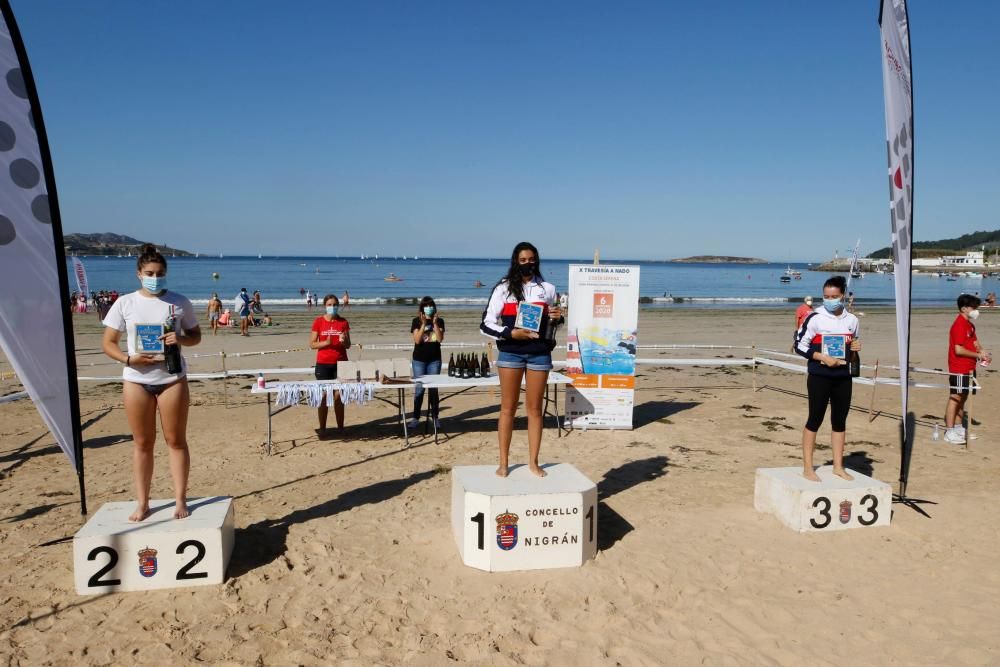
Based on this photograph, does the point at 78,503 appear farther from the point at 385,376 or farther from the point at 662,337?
the point at 662,337

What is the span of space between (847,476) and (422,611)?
145 inches

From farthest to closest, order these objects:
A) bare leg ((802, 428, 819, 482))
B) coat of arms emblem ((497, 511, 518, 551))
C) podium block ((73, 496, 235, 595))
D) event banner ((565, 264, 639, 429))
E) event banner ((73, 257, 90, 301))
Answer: event banner ((73, 257, 90, 301))
event banner ((565, 264, 639, 429))
bare leg ((802, 428, 819, 482))
coat of arms emblem ((497, 511, 518, 551))
podium block ((73, 496, 235, 595))

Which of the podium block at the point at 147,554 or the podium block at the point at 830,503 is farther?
the podium block at the point at 830,503

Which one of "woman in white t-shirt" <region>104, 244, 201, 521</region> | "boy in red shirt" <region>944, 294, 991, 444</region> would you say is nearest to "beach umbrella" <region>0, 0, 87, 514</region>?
"woman in white t-shirt" <region>104, 244, 201, 521</region>

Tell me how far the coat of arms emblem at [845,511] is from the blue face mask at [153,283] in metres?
5.20

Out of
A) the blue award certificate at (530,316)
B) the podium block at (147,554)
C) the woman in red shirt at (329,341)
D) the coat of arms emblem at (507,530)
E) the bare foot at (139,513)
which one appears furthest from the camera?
the woman in red shirt at (329,341)

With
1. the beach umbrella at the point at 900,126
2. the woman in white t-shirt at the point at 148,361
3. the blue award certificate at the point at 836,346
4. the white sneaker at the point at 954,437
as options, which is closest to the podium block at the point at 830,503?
the beach umbrella at the point at 900,126

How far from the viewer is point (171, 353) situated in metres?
3.95

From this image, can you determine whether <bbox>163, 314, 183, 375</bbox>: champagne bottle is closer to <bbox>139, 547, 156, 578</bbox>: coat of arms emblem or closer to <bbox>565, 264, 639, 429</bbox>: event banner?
<bbox>139, 547, 156, 578</bbox>: coat of arms emblem

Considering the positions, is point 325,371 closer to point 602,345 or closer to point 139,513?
point 602,345

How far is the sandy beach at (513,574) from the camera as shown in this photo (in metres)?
3.43

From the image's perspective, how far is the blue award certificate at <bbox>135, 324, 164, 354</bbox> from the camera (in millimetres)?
3893

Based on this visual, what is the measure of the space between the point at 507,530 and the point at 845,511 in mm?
2753

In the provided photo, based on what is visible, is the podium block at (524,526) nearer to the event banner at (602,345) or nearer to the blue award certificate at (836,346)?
the blue award certificate at (836,346)
